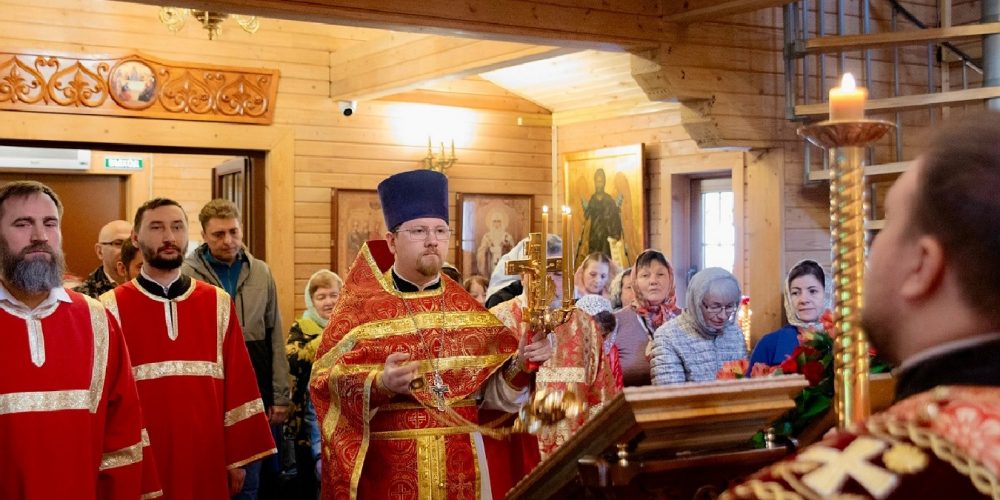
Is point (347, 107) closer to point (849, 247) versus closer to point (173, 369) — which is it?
point (173, 369)

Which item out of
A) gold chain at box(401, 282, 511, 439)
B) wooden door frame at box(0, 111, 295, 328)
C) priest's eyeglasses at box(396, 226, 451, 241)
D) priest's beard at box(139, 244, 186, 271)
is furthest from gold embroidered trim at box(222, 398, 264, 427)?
wooden door frame at box(0, 111, 295, 328)

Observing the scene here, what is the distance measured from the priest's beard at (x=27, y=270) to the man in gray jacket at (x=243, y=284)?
197cm

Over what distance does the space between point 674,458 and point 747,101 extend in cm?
540

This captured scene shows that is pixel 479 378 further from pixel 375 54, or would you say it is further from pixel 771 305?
pixel 375 54

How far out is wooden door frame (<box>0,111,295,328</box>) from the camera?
752cm

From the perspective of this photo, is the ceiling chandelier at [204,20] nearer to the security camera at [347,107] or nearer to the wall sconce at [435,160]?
the security camera at [347,107]

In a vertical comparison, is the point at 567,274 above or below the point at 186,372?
above

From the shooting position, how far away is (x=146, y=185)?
1166 cm

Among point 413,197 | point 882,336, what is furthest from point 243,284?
point 882,336

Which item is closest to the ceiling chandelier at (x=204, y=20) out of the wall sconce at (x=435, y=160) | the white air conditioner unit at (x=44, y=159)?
the wall sconce at (x=435, y=160)

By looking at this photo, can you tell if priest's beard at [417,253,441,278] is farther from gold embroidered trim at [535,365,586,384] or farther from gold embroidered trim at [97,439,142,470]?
gold embroidered trim at [97,439,142,470]

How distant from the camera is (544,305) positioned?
279 centimetres

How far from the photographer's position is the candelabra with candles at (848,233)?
1.61m

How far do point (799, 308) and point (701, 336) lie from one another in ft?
1.40
